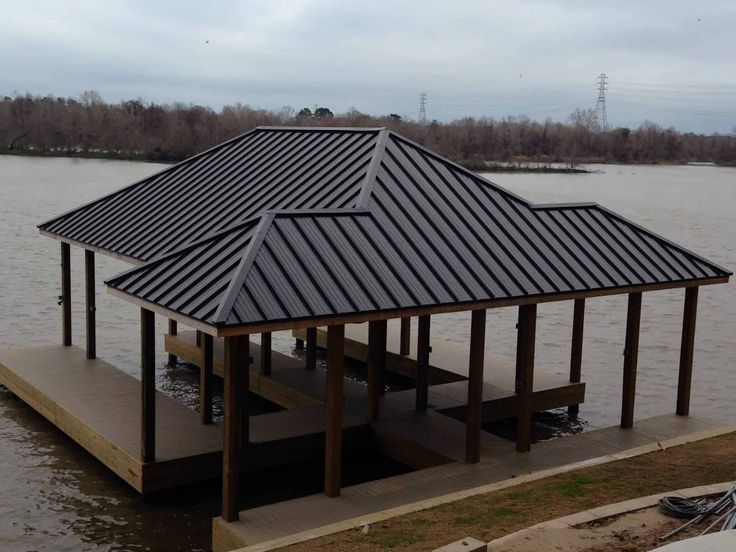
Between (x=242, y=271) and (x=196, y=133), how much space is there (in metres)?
78.0

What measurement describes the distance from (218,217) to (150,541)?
16.2ft

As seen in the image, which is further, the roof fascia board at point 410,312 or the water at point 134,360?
the water at point 134,360

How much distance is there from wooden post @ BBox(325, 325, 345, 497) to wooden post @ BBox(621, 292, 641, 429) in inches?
204

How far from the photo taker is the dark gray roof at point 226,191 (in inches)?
505

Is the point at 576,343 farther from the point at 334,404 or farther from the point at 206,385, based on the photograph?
the point at 334,404

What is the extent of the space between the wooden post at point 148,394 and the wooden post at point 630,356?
22.3ft

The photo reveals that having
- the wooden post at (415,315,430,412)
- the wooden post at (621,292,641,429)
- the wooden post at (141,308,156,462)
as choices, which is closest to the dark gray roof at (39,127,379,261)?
the wooden post at (141,308,156,462)

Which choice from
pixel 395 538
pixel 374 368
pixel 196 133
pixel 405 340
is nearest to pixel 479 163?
pixel 196 133

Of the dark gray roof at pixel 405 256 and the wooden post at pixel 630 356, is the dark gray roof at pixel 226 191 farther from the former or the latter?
the wooden post at pixel 630 356

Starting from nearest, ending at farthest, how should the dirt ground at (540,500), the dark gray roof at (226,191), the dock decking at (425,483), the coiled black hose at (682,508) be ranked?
→ the coiled black hose at (682,508)
the dirt ground at (540,500)
the dock decking at (425,483)
the dark gray roof at (226,191)

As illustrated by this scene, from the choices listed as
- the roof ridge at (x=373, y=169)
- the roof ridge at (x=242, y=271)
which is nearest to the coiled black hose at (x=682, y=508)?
the roof ridge at (x=242, y=271)

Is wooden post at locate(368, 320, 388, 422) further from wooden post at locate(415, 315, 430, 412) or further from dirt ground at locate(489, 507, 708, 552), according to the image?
dirt ground at locate(489, 507, 708, 552)

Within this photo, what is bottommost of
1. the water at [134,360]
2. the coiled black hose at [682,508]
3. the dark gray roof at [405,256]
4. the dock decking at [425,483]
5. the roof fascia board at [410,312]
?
the water at [134,360]

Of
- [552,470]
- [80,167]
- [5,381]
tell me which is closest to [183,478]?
[552,470]
